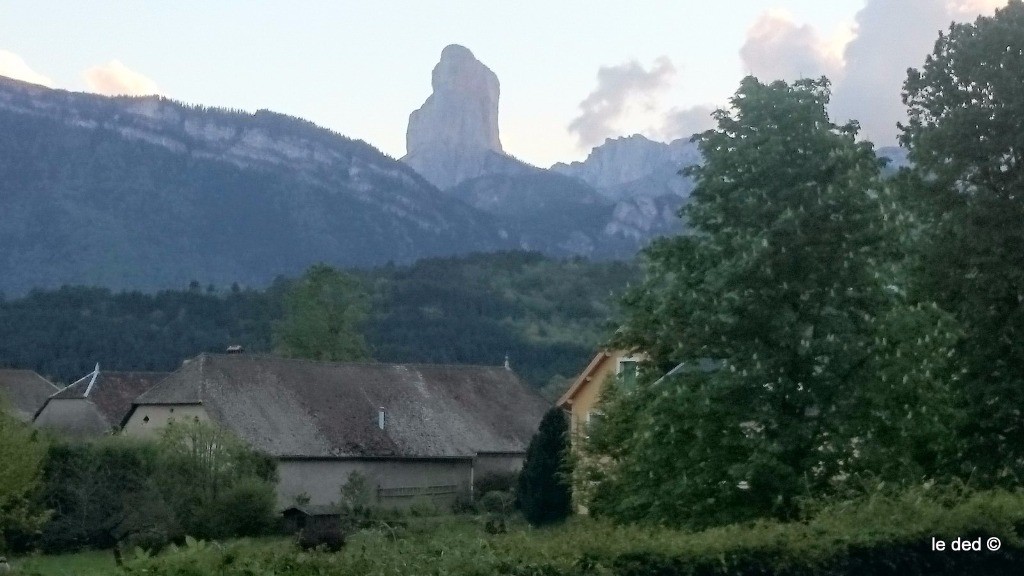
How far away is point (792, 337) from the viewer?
74.6ft

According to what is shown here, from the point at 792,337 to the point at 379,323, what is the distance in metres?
106

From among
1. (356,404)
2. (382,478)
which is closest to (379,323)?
(356,404)

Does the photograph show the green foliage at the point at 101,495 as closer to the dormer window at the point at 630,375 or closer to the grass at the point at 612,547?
the dormer window at the point at 630,375

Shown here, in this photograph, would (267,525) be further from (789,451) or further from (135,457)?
(789,451)

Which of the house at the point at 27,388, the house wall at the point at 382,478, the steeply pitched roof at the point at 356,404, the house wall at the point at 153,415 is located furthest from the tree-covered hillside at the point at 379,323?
the house wall at the point at 153,415

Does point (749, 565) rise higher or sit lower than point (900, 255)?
lower

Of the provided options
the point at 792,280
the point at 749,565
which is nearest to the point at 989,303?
the point at 792,280

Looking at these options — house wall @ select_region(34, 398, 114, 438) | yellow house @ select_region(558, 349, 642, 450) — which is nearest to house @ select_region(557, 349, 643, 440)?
yellow house @ select_region(558, 349, 642, 450)

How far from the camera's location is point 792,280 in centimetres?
2316

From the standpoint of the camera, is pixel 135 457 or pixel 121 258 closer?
pixel 135 457

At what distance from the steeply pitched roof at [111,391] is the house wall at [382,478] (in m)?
12.9

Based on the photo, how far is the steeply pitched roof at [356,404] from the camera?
54875 mm

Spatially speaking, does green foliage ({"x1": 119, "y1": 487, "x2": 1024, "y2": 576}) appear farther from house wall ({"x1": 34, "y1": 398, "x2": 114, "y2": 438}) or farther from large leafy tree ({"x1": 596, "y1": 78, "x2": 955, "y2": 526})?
house wall ({"x1": 34, "y1": 398, "x2": 114, "y2": 438})

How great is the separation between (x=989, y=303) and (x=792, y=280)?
3.89 meters
